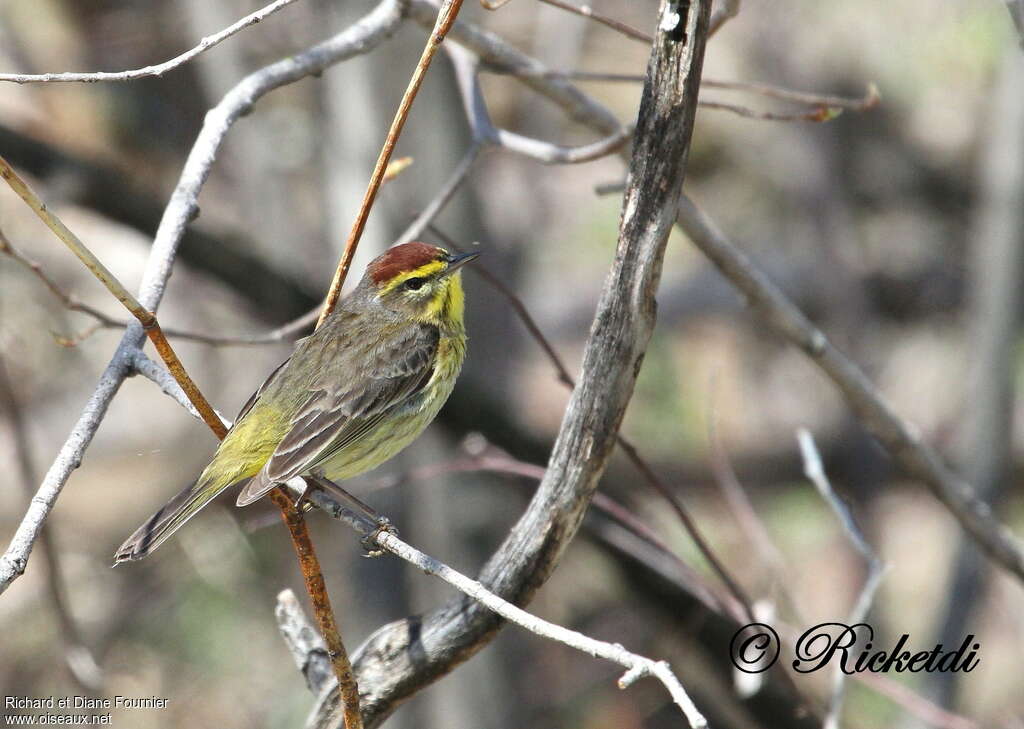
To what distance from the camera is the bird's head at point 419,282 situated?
473 centimetres

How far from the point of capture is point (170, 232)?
3.19m

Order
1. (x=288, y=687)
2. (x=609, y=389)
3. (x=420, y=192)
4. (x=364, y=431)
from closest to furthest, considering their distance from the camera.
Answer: (x=609, y=389) < (x=364, y=431) < (x=420, y=192) < (x=288, y=687)

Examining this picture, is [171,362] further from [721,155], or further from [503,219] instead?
[721,155]

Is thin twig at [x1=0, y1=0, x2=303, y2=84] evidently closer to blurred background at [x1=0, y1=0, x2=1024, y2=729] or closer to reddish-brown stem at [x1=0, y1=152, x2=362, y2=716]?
reddish-brown stem at [x1=0, y1=152, x2=362, y2=716]

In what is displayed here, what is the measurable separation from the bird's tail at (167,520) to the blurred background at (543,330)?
6.66 feet

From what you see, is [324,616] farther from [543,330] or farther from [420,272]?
[543,330]

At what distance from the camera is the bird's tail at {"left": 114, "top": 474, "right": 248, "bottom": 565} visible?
3.37m

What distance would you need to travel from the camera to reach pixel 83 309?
12.5ft

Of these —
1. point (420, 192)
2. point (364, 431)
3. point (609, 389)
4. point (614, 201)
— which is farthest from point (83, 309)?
point (614, 201)

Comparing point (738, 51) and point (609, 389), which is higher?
point (738, 51)

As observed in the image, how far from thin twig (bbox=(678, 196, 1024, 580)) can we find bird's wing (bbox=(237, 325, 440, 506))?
1.29m

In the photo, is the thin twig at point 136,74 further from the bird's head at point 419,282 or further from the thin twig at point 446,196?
the bird's head at point 419,282

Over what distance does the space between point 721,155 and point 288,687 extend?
7089 mm

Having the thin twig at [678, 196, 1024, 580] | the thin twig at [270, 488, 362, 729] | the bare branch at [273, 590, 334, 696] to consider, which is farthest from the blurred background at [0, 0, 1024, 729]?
the thin twig at [270, 488, 362, 729]
